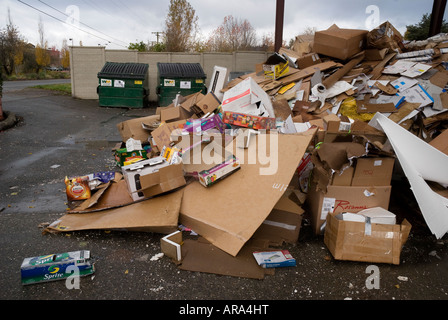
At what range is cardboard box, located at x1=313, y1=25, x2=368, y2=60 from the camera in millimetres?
4469

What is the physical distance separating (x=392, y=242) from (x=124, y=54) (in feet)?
33.5

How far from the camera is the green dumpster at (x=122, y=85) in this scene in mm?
8486

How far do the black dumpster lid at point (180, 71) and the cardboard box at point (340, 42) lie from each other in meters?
4.49

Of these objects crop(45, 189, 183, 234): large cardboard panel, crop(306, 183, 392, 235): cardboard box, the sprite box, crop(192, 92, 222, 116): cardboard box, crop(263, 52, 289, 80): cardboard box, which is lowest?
the sprite box

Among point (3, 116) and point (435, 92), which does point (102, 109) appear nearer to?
point (3, 116)

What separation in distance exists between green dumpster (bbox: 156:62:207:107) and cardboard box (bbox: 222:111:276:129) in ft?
18.2

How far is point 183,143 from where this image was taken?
115 inches

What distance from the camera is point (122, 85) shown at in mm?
8641

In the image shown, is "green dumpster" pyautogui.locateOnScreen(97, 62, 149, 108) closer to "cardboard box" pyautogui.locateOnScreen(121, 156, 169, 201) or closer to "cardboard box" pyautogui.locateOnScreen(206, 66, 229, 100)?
"cardboard box" pyautogui.locateOnScreen(206, 66, 229, 100)

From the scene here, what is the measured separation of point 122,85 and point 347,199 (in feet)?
25.8

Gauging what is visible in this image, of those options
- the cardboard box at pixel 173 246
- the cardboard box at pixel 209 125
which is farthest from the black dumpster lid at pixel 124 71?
the cardboard box at pixel 173 246

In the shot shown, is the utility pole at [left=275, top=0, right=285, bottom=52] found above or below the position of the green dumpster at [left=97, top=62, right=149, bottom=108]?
above

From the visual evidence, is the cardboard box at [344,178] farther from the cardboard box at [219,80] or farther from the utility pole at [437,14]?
the utility pole at [437,14]

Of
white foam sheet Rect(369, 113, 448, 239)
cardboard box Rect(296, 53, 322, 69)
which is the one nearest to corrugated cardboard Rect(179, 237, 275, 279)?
white foam sheet Rect(369, 113, 448, 239)
